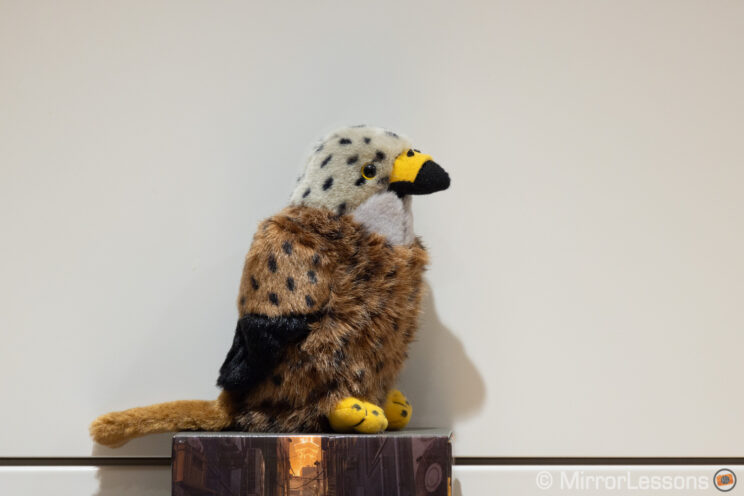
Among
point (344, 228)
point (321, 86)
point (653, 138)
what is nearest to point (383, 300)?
point (344, 228)

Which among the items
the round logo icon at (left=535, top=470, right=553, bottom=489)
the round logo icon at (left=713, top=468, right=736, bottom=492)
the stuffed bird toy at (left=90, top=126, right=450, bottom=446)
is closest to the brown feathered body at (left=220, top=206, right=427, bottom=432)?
the stuffed bird toy at (left=90, top=126, right=450, bottom=446)

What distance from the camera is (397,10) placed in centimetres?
88

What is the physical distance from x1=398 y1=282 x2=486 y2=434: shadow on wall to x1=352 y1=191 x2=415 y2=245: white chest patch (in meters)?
0.15

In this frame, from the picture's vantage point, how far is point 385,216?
0.72 metres

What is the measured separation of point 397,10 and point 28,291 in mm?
619

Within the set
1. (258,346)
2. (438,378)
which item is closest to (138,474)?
(258,346)

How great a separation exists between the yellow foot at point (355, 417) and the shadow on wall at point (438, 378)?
16 centimetres

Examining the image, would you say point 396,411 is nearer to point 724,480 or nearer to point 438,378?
point 438,378

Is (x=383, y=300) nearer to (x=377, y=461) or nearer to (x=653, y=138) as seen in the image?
(x=377, y=461)

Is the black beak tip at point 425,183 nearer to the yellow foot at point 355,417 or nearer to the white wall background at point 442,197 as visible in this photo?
the white wall background at point 442,197

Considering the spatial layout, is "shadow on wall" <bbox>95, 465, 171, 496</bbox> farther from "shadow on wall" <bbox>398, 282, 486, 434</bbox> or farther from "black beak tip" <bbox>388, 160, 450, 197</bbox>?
"black beak tip" <bbox>388, 160, 450, 197</bbox>

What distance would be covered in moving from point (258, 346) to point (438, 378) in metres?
0.27

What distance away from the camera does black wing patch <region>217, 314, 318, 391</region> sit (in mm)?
666

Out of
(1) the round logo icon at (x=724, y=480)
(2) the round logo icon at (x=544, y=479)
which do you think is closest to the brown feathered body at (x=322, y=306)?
(2) the round logo icon at (x=544, y=479)
